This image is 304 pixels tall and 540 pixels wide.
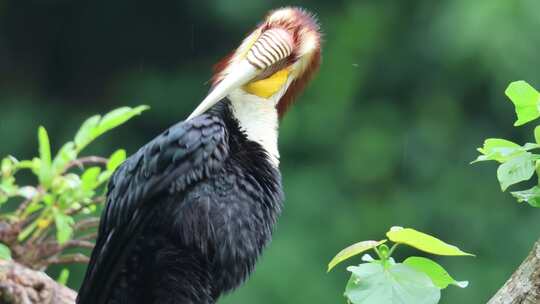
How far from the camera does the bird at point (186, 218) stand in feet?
6.59

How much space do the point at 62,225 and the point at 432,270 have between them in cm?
98

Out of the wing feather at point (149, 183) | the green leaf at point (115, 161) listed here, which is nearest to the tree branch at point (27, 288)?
the wing feather at point (149, 183)

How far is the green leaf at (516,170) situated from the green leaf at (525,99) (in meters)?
0.07

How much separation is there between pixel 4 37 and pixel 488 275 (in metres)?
2.70

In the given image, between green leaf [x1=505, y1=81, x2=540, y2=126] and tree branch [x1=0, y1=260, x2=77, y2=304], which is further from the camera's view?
tree branch [x1=0, y1=260, x2=77, y2=304]

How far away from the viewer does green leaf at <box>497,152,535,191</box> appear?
61.0 inches

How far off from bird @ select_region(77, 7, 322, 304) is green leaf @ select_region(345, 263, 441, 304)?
59 centimetres

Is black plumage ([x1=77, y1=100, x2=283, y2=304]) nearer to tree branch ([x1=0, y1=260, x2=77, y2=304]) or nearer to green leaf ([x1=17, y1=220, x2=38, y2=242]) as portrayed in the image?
tree branch ([x1=0, y1=260, x2=77, y2=304])

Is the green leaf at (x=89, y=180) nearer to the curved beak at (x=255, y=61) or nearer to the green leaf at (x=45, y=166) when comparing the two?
the green leaf at (x=45, y=166)

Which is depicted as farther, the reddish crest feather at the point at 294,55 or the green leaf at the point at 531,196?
the reddish crest feather at the point at 294,55

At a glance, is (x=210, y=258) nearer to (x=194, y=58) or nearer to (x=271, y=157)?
(x=271, y=157)

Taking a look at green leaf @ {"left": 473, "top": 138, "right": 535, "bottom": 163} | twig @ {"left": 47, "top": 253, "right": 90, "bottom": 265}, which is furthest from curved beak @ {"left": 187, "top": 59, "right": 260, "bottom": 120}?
green leaf @ {"left": 473, "top": 138, "right": 535, "bottom": 163}

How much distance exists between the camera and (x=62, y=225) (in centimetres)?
226

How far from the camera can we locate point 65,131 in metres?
5.18
